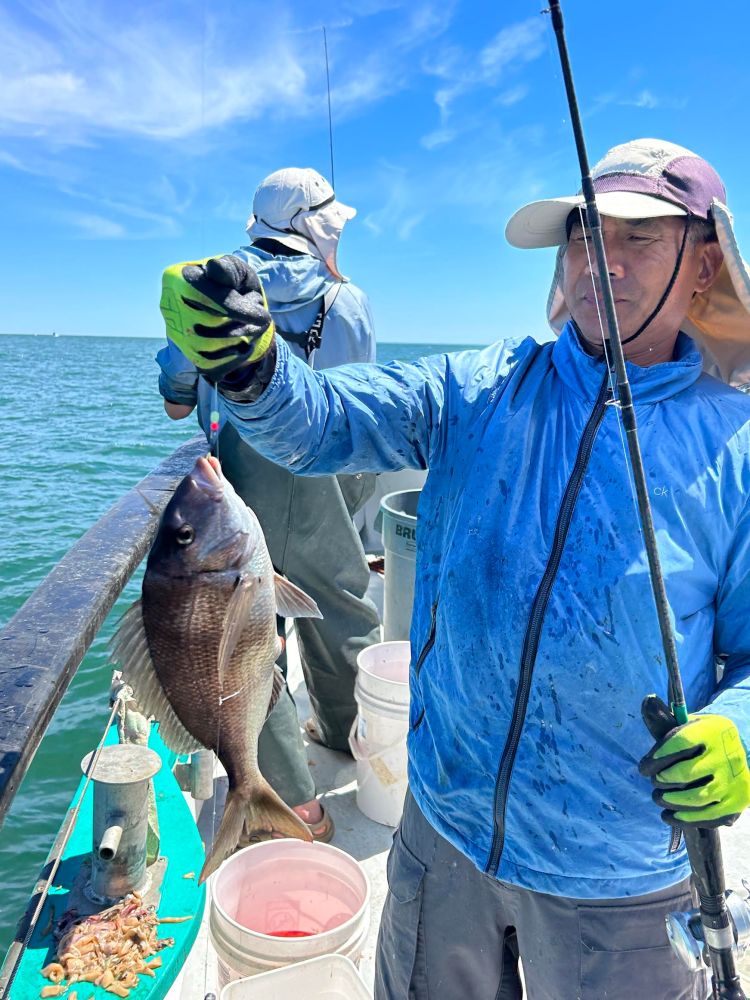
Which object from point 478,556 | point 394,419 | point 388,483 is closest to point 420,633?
point 478,556

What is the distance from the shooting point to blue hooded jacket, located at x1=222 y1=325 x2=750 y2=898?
150 centimetres

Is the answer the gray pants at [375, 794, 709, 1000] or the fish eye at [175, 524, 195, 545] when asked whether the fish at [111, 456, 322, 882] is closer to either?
the fish eye at [175, 524, 195, 545]

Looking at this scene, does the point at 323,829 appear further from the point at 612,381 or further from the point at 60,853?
the point at 612,381

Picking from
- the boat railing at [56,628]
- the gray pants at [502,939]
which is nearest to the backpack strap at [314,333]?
the boat railing at [56,628]

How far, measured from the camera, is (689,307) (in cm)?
180

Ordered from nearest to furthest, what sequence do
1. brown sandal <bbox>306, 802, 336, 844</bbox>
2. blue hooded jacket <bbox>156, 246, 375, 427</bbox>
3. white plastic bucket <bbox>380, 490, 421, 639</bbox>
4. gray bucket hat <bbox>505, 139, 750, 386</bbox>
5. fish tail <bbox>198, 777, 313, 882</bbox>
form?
gray bucket hat <bbox>505, 139, 750, 386</bbox> < fish tail <bbox>198, 777, 313, 882</bbox> < blue hooded jacket <bbox>156, 246, 375, 427</bbox> < brown sandal <bbox>306, 802, 336, 844</bbox> < white plastic bucket <bbox>380, 490, 421, 639</bbox>

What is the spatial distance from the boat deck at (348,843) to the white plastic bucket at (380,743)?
0.09 meters

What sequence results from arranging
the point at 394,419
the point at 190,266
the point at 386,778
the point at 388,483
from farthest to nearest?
the point at 388,483 < the point at 386,778 < the point at 394,419 < the point at 190,266

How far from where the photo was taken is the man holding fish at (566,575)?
148 centimetres

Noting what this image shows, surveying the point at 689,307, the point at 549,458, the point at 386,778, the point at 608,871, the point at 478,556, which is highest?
the point at 689,307

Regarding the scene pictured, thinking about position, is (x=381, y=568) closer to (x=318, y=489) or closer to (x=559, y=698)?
(x=318, y=489)

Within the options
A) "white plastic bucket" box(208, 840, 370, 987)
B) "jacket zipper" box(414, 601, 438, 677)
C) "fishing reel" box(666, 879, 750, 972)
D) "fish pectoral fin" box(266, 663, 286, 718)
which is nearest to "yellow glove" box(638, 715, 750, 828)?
"fishing reel" box(666, 879, 750, 972)

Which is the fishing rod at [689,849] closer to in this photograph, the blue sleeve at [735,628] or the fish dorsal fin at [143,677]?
the blue sleeve at [735,628]

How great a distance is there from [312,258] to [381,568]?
326cm
